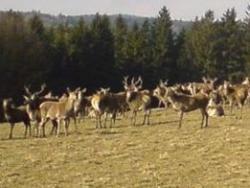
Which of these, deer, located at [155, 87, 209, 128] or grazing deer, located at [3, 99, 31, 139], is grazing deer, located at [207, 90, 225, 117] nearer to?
deer, located at [155, 87, 209, 128]

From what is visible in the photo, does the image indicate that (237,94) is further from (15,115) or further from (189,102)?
(15,115)

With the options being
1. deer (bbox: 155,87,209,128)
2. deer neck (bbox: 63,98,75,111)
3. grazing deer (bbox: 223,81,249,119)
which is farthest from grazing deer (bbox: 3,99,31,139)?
grazing deer (bbox: 223,81,249,119)

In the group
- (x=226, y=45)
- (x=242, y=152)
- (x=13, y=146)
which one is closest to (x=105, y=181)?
(x=242, y=152)

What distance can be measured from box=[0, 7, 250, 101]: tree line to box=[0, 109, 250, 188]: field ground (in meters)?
40.1

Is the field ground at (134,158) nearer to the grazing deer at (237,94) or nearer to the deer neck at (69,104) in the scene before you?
the deer neck at (69,104)

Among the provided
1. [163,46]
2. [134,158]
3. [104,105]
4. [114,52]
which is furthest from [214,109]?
[163,46]

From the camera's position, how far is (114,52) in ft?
267

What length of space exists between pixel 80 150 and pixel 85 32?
2251 inches

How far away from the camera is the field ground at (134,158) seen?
17922 millimetres

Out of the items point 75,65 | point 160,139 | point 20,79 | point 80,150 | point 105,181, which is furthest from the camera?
point 75,65

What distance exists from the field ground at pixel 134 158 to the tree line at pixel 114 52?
132 feet

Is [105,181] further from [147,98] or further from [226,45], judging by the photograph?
[226,45]

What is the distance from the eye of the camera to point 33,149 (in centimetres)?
2458

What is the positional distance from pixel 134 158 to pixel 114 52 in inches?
2380
